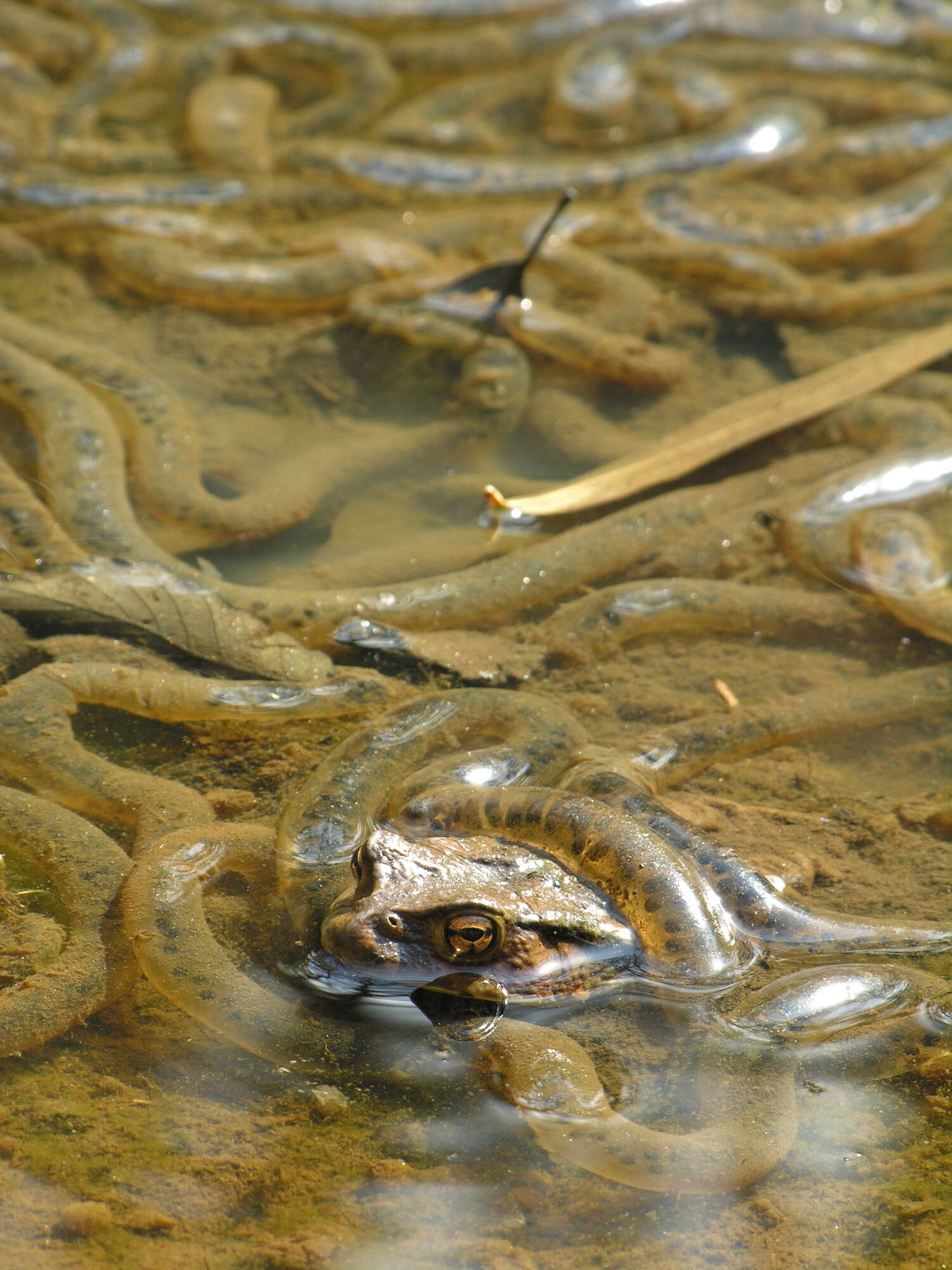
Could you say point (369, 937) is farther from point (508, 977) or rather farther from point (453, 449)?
point (453, 449)

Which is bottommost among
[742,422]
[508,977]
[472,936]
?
[508,977]

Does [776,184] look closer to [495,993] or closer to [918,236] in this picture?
[918,236]

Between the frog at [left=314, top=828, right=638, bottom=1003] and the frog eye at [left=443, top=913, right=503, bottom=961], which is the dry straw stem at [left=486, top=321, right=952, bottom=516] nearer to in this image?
the frog at [left=314, top=828, right=638, bottom=1003]

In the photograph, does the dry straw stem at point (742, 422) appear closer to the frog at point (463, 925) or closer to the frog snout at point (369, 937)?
the frog at point (463, 925)

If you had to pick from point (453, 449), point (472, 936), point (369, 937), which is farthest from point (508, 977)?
point (453, 449)

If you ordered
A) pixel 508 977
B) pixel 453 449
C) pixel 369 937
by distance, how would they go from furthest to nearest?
pixel 453 449 < pixel 508 977 < pixel 369 937
